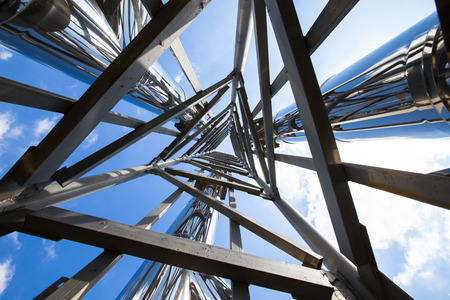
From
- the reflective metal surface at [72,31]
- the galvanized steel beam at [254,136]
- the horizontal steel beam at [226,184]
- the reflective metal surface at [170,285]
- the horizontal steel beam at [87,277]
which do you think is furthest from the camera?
the galvanized steel beam at [254,136]

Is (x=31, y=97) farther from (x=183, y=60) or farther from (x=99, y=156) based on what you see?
(x=183, y=60)

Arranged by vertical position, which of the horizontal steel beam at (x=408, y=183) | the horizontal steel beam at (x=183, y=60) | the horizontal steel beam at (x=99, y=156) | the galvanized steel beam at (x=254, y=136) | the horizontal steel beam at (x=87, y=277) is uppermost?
the horizontal steel beam at (x=183, y=60)

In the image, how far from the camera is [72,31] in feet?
5.91

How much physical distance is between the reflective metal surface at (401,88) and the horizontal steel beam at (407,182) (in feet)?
2.71

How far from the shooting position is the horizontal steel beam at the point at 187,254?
3.82 feet

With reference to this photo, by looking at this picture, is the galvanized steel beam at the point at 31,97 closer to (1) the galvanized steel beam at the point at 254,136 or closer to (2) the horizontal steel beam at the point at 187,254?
(2) the horizontal steel beam at the point at 187,254

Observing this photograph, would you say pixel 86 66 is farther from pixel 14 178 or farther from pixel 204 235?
pixel 204 235

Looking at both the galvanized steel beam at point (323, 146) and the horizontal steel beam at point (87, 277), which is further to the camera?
the galvanized steel beam at point (323, 146)

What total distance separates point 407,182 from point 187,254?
1.30 metres

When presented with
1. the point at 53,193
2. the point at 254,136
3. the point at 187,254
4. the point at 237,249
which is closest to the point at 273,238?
the point at 237,249

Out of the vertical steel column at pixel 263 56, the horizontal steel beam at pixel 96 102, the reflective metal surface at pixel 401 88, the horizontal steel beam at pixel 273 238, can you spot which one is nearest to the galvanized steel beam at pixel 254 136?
the vertical steel column at pixel 263 56

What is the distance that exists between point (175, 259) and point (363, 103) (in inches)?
101

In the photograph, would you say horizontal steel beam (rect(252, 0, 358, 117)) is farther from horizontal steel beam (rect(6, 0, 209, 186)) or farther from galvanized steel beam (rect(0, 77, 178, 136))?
galvanized steel beam (rect(0, 77, 178, 136))

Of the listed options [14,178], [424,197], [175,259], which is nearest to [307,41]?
[424,197]
